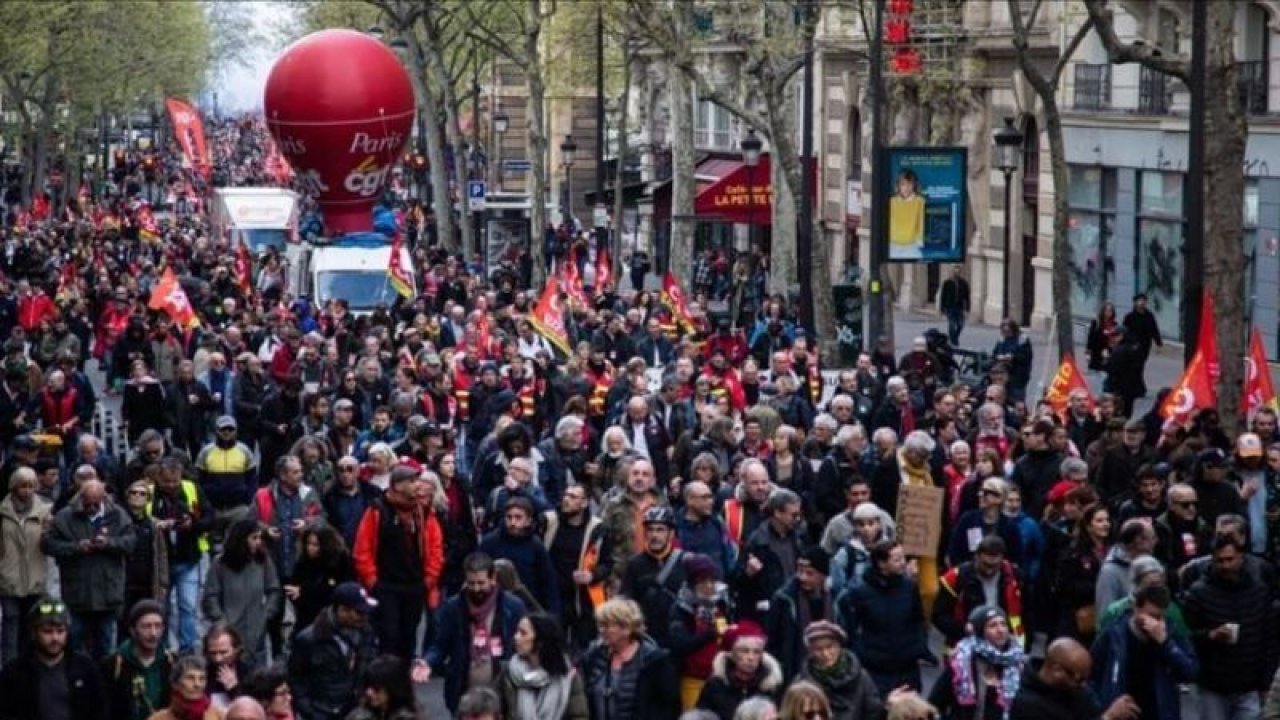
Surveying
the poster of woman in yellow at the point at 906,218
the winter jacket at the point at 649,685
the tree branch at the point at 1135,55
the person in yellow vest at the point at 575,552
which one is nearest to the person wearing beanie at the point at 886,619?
the winter jacket at the point at 649,685

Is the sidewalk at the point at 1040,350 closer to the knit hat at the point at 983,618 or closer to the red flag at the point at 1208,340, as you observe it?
the red flag at the point at 1208,340

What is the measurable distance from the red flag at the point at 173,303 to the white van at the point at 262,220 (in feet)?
85.9

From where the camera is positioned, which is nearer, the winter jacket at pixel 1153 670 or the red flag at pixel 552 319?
the winter jacket at pixel 1153 670

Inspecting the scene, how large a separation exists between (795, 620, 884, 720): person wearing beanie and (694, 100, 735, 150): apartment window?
60.7 metres

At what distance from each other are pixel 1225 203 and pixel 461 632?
452 inches

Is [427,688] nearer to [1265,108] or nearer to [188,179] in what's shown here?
[1265,108]

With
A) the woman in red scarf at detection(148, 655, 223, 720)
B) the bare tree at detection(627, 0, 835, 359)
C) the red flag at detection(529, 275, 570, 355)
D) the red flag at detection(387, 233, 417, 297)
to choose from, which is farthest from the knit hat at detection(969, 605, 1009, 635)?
the red flag at detection(387, 233, 417, 297)

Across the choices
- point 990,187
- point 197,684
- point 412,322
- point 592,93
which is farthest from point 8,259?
point 197,684

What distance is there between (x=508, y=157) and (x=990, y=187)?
54596 millimetres

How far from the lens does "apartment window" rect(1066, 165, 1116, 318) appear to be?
4631 centimetres

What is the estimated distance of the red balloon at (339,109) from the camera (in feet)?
149

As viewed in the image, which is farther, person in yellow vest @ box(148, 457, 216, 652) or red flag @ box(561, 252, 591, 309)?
red flag @ box(561, 252, 591, 309)

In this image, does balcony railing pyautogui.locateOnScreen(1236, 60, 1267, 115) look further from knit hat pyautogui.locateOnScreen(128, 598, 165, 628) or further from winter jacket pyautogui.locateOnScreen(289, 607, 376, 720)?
knit hat pyautogui.locateOnScreen(128, 598, 165, 628)

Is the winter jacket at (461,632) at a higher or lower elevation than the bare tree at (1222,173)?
lower
